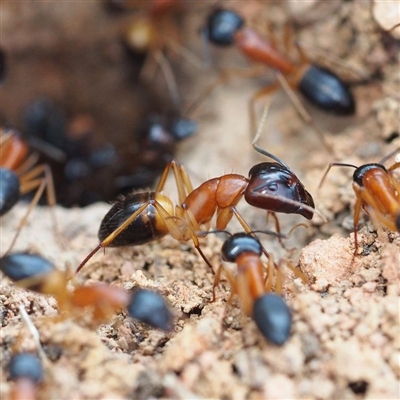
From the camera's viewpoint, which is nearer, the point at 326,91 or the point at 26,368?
the point at 26,368

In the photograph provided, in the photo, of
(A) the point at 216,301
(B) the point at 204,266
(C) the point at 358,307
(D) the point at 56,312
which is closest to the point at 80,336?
(D) the point at 56,312

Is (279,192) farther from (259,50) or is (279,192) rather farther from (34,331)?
(259,50)

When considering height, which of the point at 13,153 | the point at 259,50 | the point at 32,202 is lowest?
the point at 32,202

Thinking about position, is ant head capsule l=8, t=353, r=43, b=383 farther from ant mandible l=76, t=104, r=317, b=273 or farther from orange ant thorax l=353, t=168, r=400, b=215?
orange ant thorax l=353, t=168, r=400, b=215

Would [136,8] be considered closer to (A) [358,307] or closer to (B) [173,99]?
(B) [173,99]

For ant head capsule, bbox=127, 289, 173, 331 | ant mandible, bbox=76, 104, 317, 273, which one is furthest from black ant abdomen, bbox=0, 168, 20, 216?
ant head capsule, bbox=127, 289, 173, 331

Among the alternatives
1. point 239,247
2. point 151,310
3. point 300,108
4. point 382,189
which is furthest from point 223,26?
point 151,310

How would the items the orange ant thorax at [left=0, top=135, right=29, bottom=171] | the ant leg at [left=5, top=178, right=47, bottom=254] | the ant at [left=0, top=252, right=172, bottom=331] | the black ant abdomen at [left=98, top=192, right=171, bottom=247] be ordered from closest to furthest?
the ant at [left=0, top=252, right=172, bottom=331] < the black ant abdomen at [left=98, top=192, right=171, bottom=247] < the ant leg at [left=5, top=178, right=47, bottom=254] < the orange ant thorax at [left=0, top=135, right=29, bottom=171]
